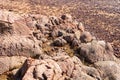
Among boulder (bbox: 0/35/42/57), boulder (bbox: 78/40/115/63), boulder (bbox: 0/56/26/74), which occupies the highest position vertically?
boulder (bbox: 0/35/42/57)

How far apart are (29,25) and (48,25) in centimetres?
465

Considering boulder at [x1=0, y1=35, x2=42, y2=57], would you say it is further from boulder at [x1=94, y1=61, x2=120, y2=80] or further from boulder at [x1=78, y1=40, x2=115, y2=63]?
boulder at [x1=94, y1=61, x2=120, y2=80]

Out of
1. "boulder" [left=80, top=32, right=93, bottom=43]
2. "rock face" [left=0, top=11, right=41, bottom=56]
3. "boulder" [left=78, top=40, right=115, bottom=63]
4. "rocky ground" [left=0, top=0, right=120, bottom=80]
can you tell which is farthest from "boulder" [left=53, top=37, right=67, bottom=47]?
"rock face" [left=0, top=11, right=41, bottom=56]

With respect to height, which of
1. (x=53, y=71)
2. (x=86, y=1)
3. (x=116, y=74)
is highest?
(x=53, y=71)

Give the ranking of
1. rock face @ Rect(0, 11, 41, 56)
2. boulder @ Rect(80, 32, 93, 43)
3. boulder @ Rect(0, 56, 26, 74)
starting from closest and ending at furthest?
boulder @ Rect(0, 56, 26, 74)
rock face @ Rect(0, 11, 41, 56)
boulder @ Rect(80, 32, 93, 43)

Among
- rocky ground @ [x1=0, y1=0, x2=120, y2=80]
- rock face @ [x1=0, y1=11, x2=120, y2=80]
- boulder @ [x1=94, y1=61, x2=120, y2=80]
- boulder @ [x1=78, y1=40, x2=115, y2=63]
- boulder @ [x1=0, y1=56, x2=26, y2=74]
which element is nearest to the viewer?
rock face @ [x1=0, y1=11, x2=120, y2=80]

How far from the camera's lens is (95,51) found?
39625mm

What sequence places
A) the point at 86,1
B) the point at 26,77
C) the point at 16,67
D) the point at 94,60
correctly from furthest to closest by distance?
the point at 86,1 → the point at 94,60 → the point at 16,67 → the point at 26,77

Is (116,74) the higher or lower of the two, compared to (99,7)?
higher

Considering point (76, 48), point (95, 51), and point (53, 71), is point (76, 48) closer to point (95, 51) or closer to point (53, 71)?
point (95, 51)

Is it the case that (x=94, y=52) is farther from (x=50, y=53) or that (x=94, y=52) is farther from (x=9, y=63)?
(x=9, y=63)

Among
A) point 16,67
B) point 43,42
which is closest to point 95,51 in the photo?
point 43,42

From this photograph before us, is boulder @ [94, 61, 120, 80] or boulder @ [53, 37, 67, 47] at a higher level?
boulder @ [53, 37, 67, 47]

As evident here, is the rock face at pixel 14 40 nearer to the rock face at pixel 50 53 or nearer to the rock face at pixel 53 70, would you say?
the rock face at pixel 50 53
